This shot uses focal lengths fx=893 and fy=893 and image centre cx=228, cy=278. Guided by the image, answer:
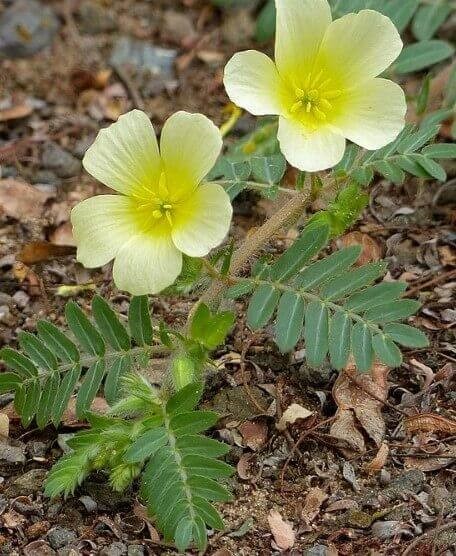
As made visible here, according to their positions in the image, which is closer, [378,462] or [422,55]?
[378,462]

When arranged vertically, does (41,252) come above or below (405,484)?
above

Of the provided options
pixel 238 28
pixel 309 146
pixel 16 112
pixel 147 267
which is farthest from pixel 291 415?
pixel 238 28

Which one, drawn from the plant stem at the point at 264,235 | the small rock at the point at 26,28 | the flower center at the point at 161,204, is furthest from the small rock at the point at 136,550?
A: the small rock at the point at 26,28

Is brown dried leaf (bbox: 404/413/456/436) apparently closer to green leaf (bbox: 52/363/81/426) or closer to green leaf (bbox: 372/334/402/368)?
green leaf (bbox: 372/334/402/368)

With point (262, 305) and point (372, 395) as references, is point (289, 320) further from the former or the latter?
point (372, 395)

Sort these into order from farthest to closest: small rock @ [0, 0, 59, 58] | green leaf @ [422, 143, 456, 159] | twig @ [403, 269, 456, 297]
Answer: small rock @ [0, 0, 59, 58]
twig @ [403, 269, 456, 297]
green leaf @ [422, 143, 456, 159]

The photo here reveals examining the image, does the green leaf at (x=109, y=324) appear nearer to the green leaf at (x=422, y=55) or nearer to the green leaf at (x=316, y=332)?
the green leaf at (x=316, y=332)

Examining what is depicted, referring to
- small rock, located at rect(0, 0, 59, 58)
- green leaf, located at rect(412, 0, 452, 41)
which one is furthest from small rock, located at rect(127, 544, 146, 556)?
small rock, located at rect(0, 0, 59, 58)
